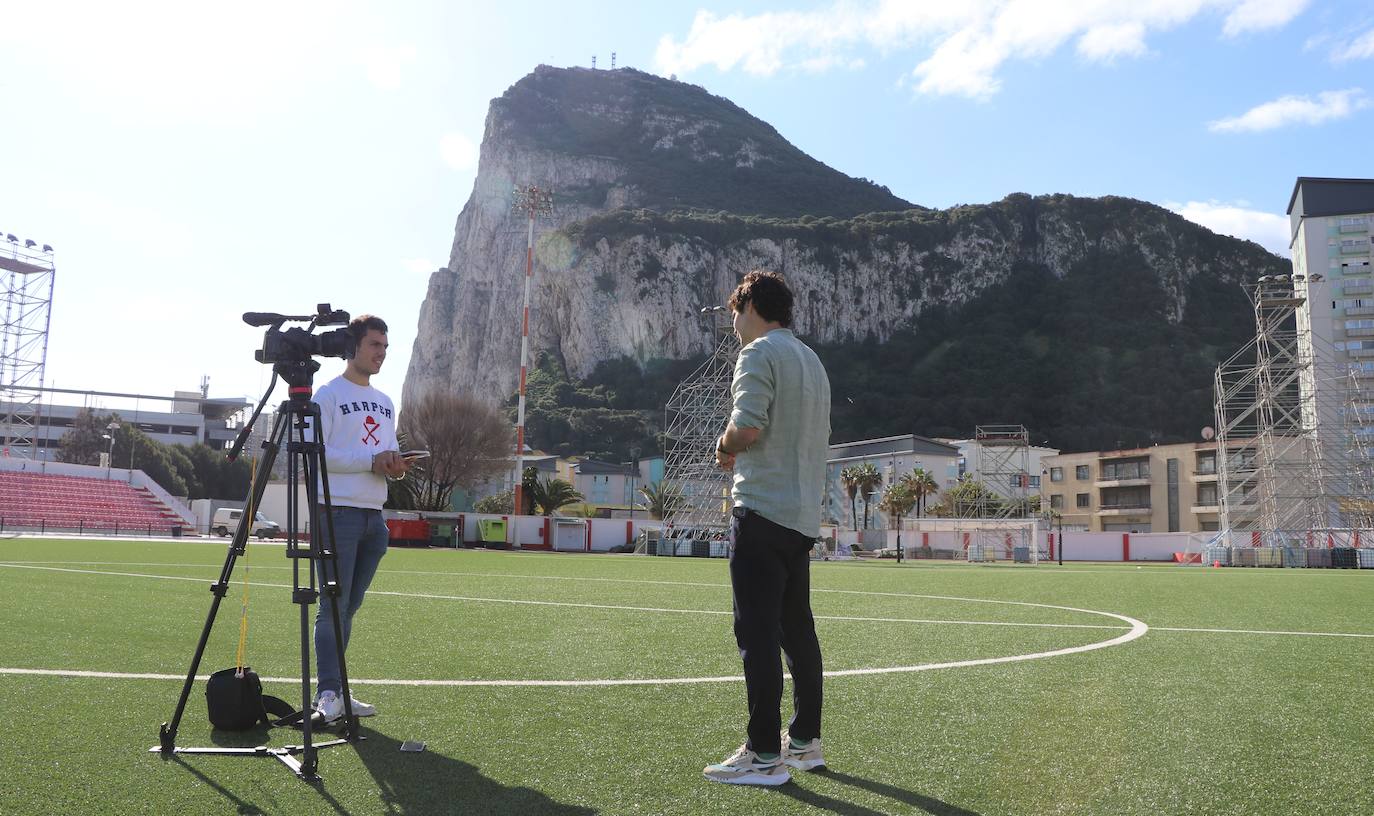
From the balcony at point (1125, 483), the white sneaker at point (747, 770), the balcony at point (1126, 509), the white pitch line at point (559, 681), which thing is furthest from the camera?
the balcony at point (1125, 483)

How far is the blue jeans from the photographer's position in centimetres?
408

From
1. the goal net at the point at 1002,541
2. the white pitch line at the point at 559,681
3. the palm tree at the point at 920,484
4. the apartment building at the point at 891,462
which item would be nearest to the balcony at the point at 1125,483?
the apartment building at the point at 891,462

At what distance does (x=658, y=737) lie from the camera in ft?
12.1

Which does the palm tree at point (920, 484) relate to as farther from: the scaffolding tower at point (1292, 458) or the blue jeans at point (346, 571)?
the blue jeans at point (346, 571)

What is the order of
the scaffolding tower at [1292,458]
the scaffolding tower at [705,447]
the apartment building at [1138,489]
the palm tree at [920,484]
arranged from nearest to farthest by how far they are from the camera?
the scaffolding tower at [1292,458] < the scaffolding tower at [705,447] < the apartment building at [1138,489] < the palm tree at [920,484]

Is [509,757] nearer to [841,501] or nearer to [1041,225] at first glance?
[841,501]

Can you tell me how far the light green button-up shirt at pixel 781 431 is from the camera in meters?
3.46

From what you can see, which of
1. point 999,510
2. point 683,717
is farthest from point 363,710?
point 999,510

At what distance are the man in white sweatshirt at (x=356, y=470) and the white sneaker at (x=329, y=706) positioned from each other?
17 mm

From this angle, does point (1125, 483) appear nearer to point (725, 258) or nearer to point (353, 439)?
point (725, 258)

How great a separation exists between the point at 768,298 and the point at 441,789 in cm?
210

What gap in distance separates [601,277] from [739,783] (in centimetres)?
14330

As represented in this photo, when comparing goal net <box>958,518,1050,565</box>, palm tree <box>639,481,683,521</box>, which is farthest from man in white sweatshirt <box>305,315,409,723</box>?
palm tree <box>639,481,683,521</box>

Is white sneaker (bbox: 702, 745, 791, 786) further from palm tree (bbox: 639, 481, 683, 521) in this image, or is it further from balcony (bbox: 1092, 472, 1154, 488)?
balcony (bbox: 1092, 472, 1154, 488)
